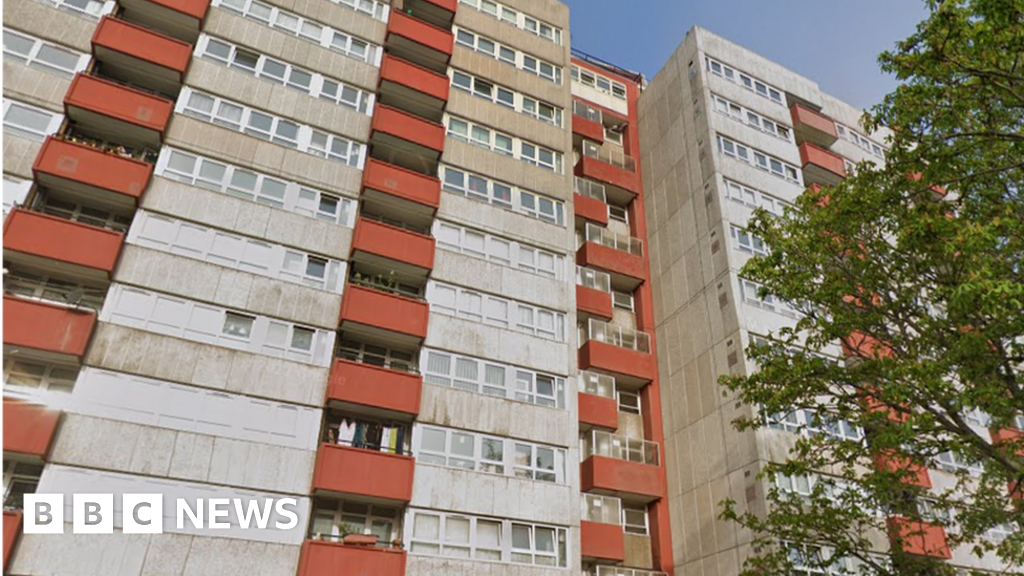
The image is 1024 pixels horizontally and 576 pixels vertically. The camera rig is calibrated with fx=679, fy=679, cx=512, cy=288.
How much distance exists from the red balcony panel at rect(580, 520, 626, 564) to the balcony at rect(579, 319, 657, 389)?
5900 mm

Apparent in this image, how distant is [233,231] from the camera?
20453 mm

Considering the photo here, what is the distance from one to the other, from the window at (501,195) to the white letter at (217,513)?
515 inches

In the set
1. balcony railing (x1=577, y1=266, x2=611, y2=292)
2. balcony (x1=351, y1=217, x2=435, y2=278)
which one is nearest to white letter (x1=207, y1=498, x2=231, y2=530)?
balcony (x1=351, y1=217, x2=435, y2=278)

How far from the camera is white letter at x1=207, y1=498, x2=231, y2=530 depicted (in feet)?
53.1

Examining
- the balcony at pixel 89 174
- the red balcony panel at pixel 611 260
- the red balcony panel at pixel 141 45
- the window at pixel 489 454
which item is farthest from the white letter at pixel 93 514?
the red balcony panel at pixel 611 260

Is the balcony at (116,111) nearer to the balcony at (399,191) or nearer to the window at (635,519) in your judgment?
the balcony at (399,191)

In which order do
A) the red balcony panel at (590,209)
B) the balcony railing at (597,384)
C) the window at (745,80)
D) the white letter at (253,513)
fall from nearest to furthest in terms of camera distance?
the white letter at (253,513) < the balcony railing at (597,384) < the red balcony panel at (590,209) < the window at (745,80)

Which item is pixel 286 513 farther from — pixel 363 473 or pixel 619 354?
pixel 619 354

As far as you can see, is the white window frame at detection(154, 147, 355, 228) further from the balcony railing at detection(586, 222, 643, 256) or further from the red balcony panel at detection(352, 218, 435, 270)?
the balcony railing at detection(586, 222, 643, 256)

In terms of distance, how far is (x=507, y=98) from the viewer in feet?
95.0

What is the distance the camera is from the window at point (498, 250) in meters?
24.0

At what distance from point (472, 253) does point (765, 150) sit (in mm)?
15243

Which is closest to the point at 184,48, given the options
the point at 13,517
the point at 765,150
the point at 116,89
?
the point at 116,89

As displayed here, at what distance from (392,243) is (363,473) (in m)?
7.69
